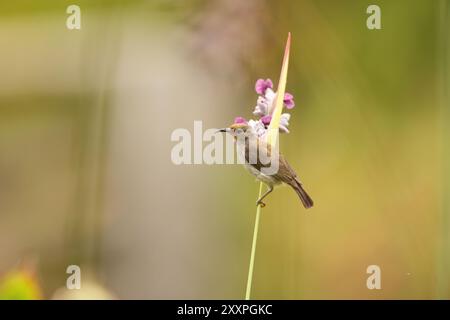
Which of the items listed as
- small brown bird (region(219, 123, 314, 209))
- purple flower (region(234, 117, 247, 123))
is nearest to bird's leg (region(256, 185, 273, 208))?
small brown bird (region(219, 123, 314, 209))

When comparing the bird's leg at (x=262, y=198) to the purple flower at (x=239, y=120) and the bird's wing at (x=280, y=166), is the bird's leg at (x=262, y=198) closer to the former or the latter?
the bird's wing at (x=280, y=166)

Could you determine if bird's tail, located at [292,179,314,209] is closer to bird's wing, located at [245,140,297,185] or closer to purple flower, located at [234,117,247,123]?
bird's wing, located at [245,140,297,185]

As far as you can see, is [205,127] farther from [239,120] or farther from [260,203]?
[260,203]

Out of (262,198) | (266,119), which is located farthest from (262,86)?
(262,198)

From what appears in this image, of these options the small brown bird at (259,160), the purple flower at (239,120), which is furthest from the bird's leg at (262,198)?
the purple flower at (239,120)

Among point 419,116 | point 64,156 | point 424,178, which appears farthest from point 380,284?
point 64,156

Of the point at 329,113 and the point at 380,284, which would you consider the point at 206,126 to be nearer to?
the point at 329,113
